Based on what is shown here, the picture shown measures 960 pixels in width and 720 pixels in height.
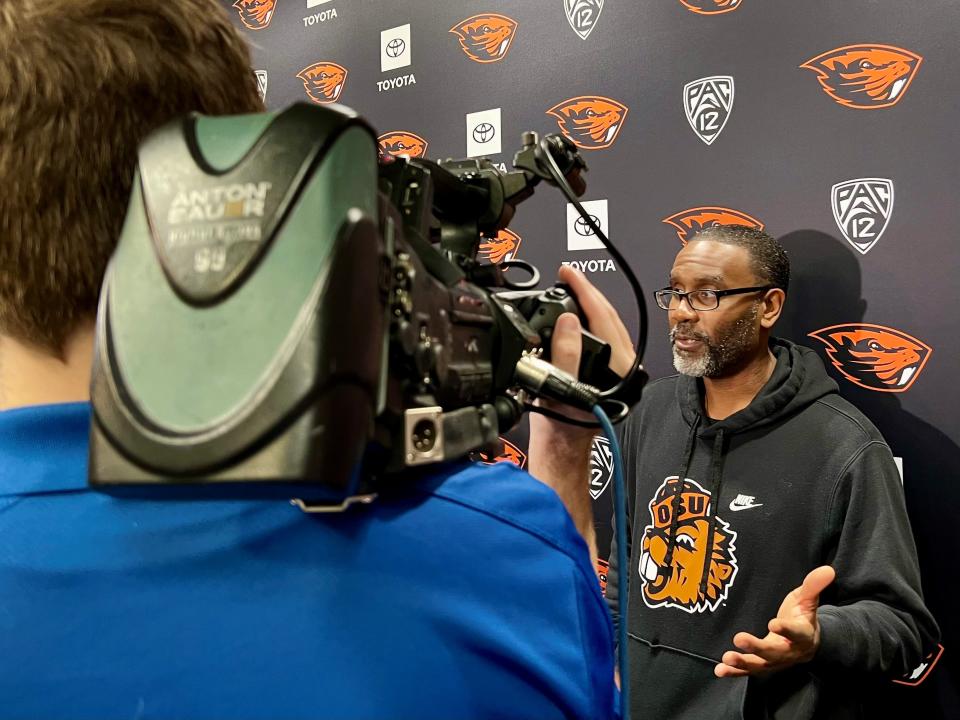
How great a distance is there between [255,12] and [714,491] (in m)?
2.47

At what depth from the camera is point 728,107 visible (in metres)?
1.82

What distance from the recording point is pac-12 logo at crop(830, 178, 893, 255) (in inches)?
64.6

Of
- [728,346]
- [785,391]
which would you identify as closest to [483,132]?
[728,346]

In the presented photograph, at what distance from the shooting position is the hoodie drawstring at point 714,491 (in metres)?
1.60

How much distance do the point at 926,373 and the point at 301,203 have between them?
5.39ft

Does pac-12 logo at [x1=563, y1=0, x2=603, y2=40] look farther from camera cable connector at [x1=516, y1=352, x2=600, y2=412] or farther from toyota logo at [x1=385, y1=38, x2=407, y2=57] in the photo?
camera cable connector at [x1=516, y1=352, x2=600, y2=412]

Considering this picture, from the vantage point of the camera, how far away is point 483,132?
89.1 inches

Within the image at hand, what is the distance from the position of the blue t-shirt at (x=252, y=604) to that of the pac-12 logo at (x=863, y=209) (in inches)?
59.6

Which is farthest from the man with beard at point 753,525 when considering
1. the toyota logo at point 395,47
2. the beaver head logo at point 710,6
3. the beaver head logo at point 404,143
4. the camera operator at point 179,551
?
the toyota logo at point 395,47

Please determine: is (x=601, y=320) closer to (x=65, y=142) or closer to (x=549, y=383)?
(x=549, y=383)

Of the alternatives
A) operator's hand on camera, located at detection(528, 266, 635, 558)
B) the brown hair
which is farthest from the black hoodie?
the brown hair

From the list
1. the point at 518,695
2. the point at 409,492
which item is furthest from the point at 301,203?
the point at 518,695

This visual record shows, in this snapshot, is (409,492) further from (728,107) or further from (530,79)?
(530,79)

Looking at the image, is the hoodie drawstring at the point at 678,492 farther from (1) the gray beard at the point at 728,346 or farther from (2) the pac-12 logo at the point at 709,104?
(2) the pac-12 logo at the point at 709,104
